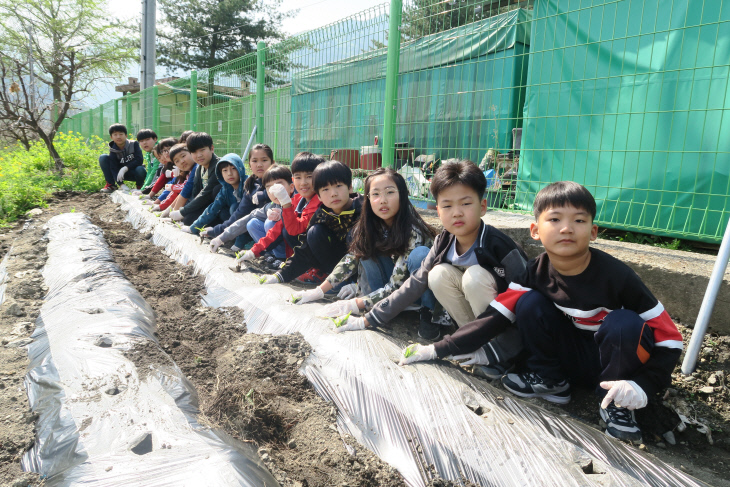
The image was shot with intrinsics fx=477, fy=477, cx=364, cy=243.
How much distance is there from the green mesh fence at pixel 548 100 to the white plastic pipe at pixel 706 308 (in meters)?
0.80

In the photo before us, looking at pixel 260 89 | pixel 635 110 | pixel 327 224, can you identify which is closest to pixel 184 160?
pixel 260 89

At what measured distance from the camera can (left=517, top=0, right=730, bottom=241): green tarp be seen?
8.18 feet

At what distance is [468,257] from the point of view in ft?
6.47

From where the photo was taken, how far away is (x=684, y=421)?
5.16 ft

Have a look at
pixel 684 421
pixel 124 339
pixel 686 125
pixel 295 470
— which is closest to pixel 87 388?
pixel 124 339

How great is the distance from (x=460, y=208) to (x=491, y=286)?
0.33 meters

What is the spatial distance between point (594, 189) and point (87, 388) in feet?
9.22

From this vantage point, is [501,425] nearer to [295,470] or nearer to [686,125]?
[295,470]

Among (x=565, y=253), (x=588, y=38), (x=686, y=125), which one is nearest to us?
(x=565, y=253)

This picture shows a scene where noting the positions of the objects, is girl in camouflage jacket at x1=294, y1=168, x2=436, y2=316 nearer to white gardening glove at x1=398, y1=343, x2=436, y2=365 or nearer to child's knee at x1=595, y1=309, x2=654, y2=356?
white gardening glove at x1=398, y1=343, x2=436, y2=365

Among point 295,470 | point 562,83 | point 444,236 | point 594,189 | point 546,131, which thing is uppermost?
point 562,83

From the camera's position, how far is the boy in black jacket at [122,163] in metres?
8.05

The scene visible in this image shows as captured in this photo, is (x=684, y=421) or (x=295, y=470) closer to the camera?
(x=295, y=470)

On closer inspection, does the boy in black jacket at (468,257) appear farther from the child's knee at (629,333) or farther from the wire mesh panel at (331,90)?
the wire mesh panel at (331,90)
